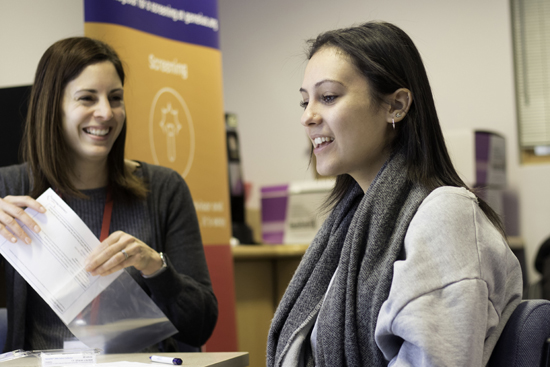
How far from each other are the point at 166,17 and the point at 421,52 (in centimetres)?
253

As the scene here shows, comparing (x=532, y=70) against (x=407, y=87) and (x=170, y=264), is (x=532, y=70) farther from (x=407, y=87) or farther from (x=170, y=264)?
(x=170, y=264)

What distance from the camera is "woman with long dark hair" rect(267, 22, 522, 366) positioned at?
37.8 inches

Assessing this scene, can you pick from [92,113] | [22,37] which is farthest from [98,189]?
[22,37]

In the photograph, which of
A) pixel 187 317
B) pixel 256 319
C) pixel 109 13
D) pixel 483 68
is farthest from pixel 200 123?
pixel 483 68

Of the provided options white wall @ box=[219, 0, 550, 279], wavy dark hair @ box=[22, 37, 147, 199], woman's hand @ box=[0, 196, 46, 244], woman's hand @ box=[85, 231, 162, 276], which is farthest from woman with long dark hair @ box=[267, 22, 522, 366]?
white wall @ box=[219, 0, 550, 279]

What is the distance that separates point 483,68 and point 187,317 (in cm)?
327

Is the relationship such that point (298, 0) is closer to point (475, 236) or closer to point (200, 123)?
point (200, 123)

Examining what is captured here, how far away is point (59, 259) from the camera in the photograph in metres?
1.34

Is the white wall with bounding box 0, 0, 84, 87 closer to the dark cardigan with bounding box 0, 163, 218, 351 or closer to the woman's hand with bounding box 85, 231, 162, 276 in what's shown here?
the dark cardigan with bounding box 0, 163, 218, 351

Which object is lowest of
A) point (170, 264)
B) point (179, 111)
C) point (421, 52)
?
point (170, 264)

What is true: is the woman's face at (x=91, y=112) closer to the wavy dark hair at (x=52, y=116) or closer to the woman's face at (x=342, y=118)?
the wavy dark hair at (x=52, y=116)

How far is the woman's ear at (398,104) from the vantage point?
4.15 ft

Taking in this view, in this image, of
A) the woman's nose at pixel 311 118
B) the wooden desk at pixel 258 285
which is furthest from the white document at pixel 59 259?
the wooden desk at pixel 258 285

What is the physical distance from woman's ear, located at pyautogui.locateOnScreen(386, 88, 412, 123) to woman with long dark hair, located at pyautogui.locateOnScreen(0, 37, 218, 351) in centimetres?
70
